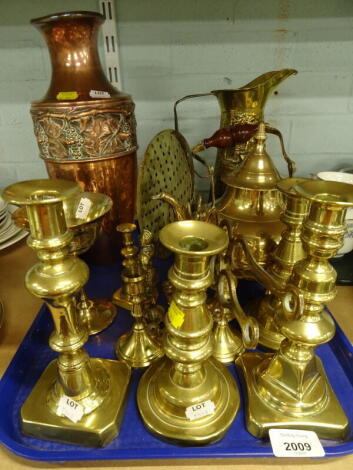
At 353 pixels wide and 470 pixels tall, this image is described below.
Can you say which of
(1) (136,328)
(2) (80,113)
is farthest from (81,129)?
(1) (136,328)

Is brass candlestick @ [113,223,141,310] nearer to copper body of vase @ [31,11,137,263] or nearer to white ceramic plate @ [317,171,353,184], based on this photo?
copper body of vase @ [31,11,137,263]

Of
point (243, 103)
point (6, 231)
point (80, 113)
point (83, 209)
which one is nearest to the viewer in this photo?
point (83, 209)

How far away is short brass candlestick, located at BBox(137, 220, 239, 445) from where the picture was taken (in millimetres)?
431

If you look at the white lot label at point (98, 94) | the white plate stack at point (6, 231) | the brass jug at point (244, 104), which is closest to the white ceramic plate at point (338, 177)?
the brass jug at point (244, 104)

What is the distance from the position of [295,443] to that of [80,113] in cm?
67

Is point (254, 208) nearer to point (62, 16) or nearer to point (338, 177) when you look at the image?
point (338, 177)

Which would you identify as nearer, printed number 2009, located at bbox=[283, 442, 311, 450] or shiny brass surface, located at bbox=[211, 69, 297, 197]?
printed number 2009, located at bbox=[283, 442, 311, 450]

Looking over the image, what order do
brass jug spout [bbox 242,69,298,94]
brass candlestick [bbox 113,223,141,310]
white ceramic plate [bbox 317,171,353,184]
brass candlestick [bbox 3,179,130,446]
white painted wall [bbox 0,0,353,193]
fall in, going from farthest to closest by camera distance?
white painted wall [bbox 0,0,353,193] → white ceramic plate [bbox 317,171,353,184] → brass jug spout [bbox 242,69,298,94] → brass candlestick [bbox 113,223,141,310] → brass candlestick [bbox 3,179,130,446]

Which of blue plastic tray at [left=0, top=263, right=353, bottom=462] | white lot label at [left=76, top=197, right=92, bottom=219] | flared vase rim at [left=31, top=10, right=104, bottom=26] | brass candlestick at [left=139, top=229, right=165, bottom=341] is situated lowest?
blue plastic tray at [left=0, top=263, right=353, bottom=462]

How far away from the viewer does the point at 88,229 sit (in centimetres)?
57

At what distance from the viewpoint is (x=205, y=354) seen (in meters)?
0.49

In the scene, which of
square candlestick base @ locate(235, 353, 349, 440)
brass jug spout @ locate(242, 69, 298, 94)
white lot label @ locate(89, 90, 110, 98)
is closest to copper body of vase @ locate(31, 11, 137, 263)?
white lot label @ locate(89, 90, 110, 98)

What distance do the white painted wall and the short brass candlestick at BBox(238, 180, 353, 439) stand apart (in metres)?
0.70

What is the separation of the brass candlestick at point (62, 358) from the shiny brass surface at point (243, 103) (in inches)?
18.8
